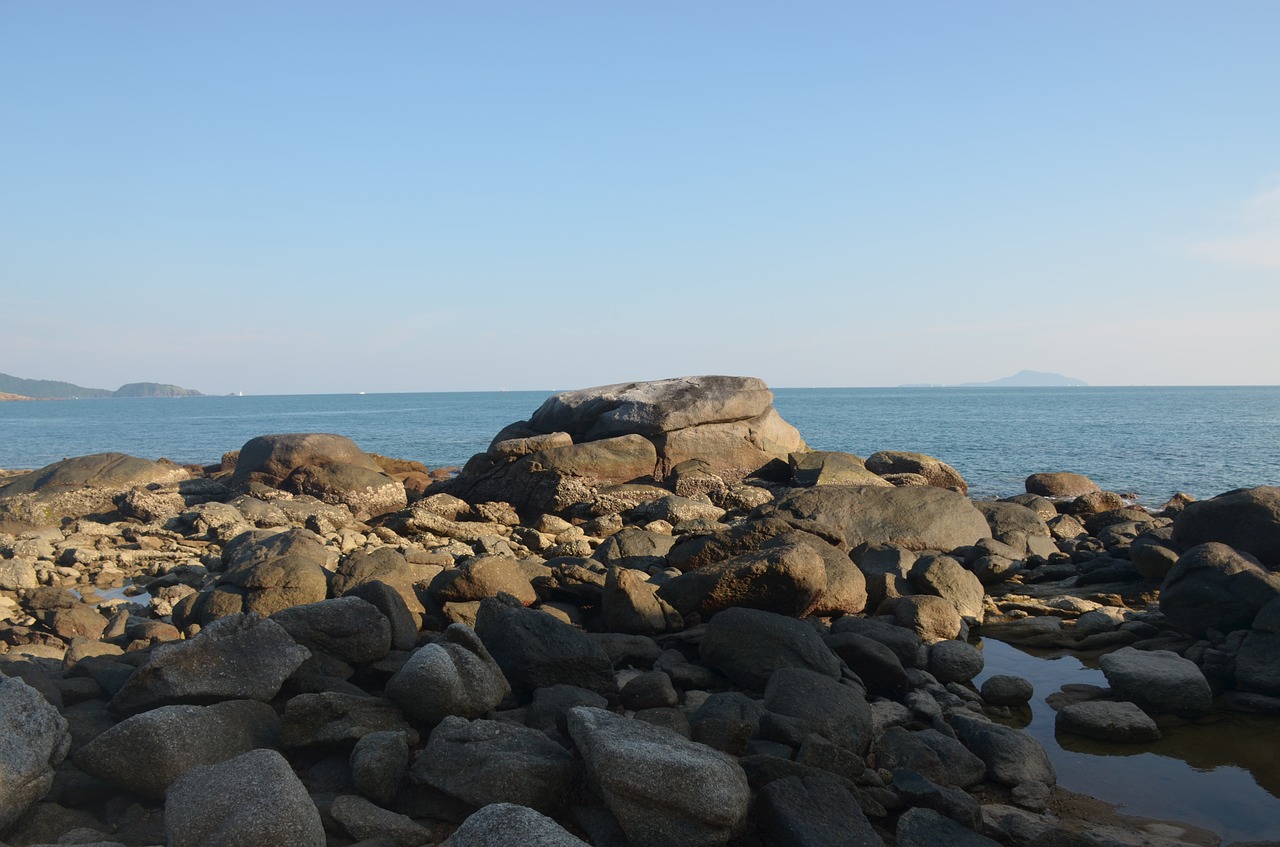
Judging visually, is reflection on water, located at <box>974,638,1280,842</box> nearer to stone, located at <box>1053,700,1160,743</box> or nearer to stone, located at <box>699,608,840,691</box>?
stone, located at <box>1053,700,1160,743</box>

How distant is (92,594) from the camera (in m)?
12.7

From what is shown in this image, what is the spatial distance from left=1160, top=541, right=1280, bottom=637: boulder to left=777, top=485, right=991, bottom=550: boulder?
15.1 feet

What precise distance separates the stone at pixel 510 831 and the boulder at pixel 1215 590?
28.4ft

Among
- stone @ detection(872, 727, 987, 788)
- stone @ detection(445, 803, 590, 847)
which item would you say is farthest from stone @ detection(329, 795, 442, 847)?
stone @ detection(872, 727, 987, 788)

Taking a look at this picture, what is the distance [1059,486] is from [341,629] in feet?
73.6

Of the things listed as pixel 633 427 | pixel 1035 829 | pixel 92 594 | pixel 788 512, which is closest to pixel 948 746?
pixel 1035 829

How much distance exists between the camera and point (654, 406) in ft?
70.5

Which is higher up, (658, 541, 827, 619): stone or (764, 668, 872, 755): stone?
(658, 541, 827, 619): stone

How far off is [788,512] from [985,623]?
4292 millimetres

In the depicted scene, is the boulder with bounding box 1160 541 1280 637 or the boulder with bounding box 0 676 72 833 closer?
the boulder with bounding box 0 676 72 833

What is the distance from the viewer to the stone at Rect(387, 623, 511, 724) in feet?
20.9

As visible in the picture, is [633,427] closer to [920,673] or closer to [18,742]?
[920,673]

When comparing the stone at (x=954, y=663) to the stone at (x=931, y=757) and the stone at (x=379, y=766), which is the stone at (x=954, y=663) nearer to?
the stone at (x=931, y=757)

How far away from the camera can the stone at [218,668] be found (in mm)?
6277
